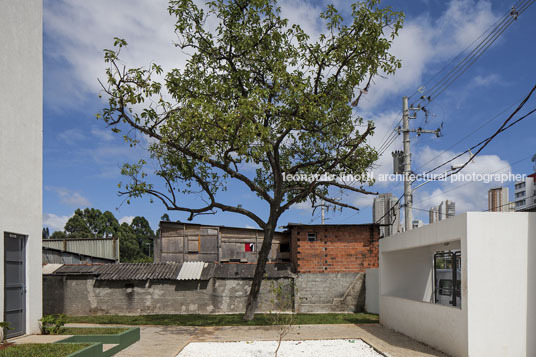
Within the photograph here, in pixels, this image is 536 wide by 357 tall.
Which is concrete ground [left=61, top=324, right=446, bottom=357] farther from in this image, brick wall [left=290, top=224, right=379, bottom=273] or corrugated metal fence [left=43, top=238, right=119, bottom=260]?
corrugated metal fence [left=43, top=238, right=119, bottom=260]

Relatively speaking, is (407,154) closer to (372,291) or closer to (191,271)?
(372,291)

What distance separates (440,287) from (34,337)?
426 inches

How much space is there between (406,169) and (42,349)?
39.7ft

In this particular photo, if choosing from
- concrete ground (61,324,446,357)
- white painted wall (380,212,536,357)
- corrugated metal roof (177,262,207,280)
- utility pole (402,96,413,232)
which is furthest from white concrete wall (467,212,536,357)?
corrugated metal roof (177,262,207,280)

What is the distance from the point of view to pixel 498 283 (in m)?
7.92

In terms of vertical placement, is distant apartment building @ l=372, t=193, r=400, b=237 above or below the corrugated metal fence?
above

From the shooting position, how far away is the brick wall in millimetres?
17625

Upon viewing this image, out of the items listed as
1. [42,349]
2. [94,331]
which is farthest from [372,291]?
[42,349]

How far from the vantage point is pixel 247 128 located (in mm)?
11000

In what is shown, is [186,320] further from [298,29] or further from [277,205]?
[298,29]

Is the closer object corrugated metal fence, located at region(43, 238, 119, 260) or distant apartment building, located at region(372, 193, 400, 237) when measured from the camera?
distant apartment building, located at region(372, 193, 400, 237)

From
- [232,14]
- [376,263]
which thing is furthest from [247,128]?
[376,263]

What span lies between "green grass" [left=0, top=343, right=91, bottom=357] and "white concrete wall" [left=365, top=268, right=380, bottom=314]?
426 inches

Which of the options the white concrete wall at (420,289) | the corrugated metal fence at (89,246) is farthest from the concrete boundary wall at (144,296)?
the corrugated metal fence at (89,246)
